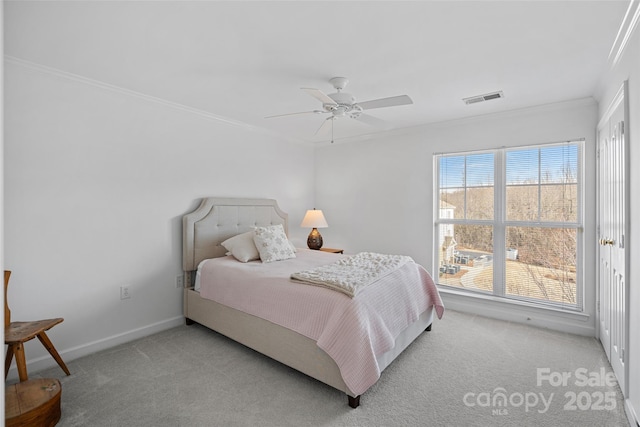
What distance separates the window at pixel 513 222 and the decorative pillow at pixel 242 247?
2423 mm

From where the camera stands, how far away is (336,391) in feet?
7.25

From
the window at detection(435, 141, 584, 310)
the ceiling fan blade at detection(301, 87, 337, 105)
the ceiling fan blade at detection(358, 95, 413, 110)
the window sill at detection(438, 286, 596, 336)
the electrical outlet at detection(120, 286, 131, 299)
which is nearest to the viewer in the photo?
the ceiling fan blade at detection(301, 87, 337, 105)

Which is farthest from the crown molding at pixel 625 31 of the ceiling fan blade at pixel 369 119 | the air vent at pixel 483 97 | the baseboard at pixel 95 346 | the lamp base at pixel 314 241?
the baseboard at pixel 95 346

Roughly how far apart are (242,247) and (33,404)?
1952mm

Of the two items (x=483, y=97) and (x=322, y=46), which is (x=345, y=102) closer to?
(x=322, y=46)

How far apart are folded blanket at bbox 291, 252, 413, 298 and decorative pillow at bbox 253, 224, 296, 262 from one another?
721 mm

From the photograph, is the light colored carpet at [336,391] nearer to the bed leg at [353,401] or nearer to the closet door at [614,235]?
the bed leg at [353,401]

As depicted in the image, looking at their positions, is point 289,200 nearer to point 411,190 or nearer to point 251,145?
point 251,145

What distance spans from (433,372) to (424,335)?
2.26ft

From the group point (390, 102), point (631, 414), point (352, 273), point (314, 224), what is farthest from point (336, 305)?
point (314, 224)

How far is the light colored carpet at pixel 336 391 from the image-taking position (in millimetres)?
1927

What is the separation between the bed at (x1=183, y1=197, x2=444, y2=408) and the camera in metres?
2.09

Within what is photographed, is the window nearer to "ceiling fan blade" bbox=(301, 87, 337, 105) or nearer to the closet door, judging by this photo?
the closet door

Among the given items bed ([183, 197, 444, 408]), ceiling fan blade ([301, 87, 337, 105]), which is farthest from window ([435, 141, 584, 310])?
ceiling fan blade ([301, 87, 337, 105])
